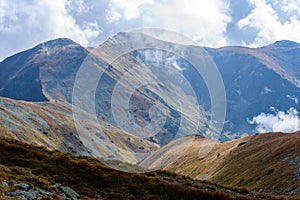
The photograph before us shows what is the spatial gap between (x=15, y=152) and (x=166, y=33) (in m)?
32.5

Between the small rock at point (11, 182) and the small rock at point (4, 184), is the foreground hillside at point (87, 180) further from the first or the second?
the small rock at point (4, 184)

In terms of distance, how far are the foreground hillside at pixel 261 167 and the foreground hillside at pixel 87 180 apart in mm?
32363

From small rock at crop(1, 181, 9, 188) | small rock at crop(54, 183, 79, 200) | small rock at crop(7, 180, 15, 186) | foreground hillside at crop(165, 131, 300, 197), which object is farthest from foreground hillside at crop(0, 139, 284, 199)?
foreground hillside at crop(165, 131, 300, 197)

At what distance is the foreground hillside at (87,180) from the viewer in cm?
3100

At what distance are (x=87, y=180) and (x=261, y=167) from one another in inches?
2889

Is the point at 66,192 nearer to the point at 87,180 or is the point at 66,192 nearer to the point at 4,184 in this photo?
the point at 87,180

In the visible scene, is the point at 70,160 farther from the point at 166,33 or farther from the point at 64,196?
the point at 166,33

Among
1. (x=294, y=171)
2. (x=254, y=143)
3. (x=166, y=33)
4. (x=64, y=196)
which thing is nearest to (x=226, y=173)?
(x=254, y=143)

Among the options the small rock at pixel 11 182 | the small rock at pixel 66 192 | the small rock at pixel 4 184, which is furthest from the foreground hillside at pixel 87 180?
the small rock at pixel 4 184

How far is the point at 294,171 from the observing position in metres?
72.4

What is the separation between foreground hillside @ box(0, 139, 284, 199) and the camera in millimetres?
30998

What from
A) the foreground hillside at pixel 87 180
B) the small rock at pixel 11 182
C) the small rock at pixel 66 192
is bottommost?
the small rock at pixel 11 182

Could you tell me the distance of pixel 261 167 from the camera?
95.9 metres

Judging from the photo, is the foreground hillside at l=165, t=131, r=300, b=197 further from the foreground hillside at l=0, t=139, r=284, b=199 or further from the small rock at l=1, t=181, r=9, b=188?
the small rock at l=1, t=181, r=9, b=188
